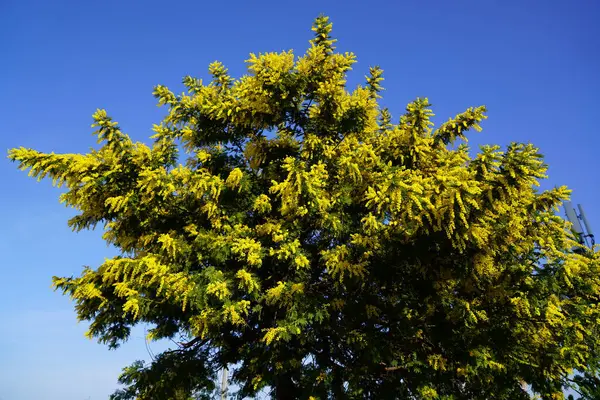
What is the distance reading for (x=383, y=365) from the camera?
963 centimetres

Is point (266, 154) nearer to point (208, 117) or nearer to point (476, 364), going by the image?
point (208, 117)

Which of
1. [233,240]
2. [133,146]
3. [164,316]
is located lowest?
[164,316]

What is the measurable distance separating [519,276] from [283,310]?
17.0 feet

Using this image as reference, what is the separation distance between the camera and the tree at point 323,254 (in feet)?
26.1

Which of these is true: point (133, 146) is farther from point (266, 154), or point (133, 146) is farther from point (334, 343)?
point (334, 343)

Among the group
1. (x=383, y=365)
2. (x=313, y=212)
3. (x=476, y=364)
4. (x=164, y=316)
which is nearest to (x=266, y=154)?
(x=313, y=212)

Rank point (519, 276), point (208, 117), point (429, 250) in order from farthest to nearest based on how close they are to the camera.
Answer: point (208, 117) → point (519, 276) → point (429, 250)

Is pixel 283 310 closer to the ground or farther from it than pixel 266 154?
closer to the ground

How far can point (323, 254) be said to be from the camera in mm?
8617

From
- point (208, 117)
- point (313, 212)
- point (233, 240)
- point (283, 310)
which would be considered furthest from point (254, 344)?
point (208, 117)

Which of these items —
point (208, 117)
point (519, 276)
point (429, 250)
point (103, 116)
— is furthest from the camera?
point (208, 117)

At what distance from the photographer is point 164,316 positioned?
32.6 ft

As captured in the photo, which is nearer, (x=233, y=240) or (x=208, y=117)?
(x=233, y=240)

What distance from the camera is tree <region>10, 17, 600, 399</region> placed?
7.97m
